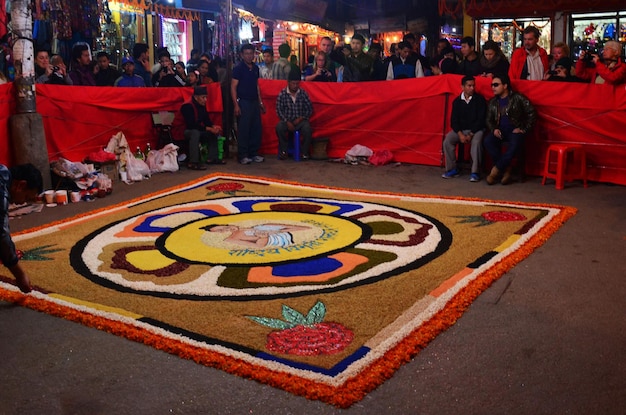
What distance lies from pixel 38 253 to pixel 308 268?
2508 mm

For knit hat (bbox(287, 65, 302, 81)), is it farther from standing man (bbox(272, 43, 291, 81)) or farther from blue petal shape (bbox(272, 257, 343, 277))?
blue petal shape (bbox(272, 257, 343, 277))

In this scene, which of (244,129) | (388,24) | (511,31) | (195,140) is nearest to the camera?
(195,140)

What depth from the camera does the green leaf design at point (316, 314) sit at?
441cm

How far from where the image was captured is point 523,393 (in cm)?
346

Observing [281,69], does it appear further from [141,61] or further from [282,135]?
[141,61]

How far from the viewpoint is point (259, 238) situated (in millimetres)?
6398

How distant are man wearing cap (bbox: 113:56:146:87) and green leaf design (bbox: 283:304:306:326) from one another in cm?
763

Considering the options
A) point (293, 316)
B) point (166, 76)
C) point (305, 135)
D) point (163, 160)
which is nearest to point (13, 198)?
point (293, 316)

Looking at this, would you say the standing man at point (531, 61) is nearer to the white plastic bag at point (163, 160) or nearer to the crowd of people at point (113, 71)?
the white plastic bag at point (163, 160)

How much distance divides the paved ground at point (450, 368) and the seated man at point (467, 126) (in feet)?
13.4

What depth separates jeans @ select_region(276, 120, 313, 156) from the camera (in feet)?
37.2

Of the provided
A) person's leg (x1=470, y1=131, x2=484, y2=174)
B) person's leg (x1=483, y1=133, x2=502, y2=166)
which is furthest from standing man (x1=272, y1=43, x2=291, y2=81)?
person's leg (x1=483, y1=133, x2=502, y2=166)

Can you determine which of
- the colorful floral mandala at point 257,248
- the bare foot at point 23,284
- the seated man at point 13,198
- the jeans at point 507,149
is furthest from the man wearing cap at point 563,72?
the bare foot at point 23,284

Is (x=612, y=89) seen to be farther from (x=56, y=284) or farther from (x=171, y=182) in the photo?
(x=56, y=284)
